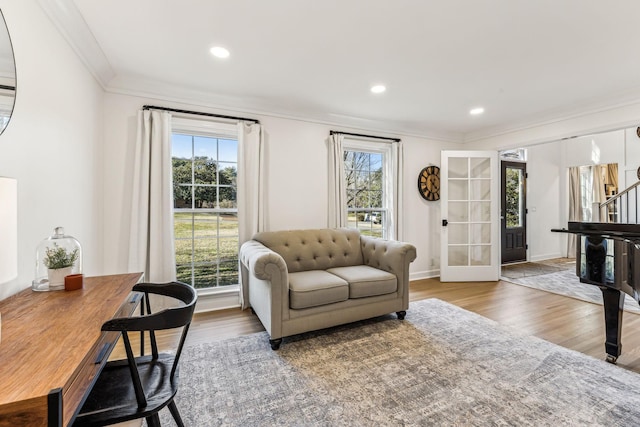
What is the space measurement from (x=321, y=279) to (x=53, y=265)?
1887 mm

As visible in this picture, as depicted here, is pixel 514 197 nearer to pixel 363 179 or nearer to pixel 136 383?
pixel 363 179

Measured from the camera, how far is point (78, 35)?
2066 millimetres

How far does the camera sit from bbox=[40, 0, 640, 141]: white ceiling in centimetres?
189

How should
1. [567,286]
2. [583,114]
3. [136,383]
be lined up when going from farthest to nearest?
[567,286]
[583,114]
[136,383]

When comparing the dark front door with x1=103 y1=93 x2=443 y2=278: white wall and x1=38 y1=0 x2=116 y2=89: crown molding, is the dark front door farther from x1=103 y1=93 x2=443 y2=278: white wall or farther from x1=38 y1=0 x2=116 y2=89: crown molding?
x1=38 y1=0 x2=116 y2=89: crown molding

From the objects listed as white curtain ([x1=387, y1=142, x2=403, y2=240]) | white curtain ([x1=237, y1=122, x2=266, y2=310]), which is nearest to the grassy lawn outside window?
white curtain ([x1=387, y1=142, x2=403, y2=240])

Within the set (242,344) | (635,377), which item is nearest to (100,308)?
(242,344)

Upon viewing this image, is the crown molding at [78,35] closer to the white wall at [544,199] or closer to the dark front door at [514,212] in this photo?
the dark front door at [514,212]

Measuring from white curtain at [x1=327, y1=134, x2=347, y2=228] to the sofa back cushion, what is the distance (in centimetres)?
36

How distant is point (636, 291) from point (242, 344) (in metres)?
2.86

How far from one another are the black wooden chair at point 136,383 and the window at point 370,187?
3.21m

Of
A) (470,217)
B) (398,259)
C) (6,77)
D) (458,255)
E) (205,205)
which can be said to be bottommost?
(458,255)

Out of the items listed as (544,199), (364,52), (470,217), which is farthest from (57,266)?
(544,199)

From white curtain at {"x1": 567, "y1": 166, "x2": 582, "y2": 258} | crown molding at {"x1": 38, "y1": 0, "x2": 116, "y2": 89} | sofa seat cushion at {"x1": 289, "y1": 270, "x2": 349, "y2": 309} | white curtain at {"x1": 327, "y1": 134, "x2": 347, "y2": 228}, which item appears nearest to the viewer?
crown molding at {"x1": 38, "y1": 0, "x2": 116, "y2": 89}
